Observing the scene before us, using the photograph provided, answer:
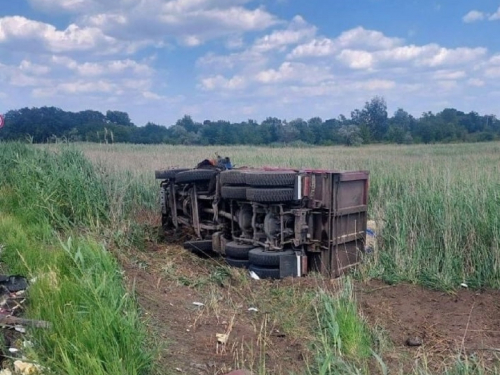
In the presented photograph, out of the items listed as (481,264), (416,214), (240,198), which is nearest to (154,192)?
(240,198)

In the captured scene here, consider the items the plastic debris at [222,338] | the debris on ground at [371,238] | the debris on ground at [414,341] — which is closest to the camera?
the plastic debris at [222,338]

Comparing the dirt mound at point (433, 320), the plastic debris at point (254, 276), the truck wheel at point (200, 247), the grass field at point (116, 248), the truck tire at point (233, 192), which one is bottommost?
the dirt mound at point (433, 320)

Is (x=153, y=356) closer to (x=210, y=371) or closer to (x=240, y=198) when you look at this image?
(x=210, y=371)

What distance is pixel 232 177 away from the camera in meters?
7.11

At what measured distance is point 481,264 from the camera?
6621mm

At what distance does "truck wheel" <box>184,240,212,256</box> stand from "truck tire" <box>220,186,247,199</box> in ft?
2.57

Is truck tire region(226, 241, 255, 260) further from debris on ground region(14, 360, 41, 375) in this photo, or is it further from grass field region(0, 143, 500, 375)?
debris on ground region(14, 360, 41, 375)

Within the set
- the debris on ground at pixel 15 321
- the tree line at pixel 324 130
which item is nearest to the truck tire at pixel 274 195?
the debris on ground at pixel 15 321

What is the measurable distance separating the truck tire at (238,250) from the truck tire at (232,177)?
0.75m

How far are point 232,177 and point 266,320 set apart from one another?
8.47 ft

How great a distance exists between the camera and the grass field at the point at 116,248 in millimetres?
3707

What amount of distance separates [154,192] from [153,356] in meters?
8.35

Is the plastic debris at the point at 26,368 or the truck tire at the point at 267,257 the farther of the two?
the truck tire at the point at 267,257

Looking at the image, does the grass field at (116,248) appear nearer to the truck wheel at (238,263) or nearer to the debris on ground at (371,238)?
the debris on ground at (371,238)
